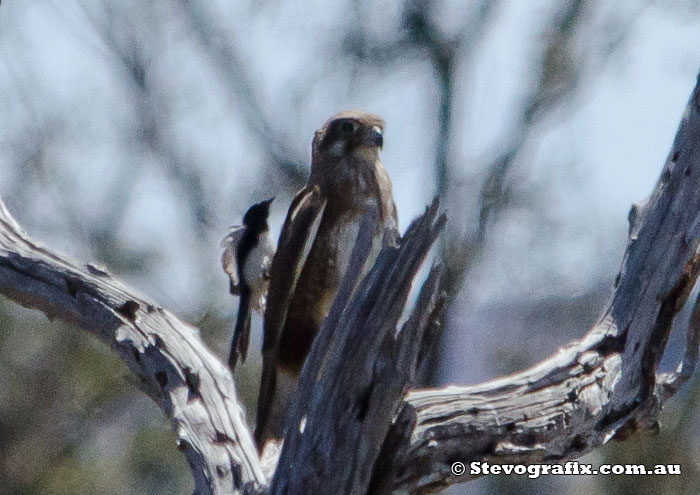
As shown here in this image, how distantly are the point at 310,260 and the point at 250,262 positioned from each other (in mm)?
326

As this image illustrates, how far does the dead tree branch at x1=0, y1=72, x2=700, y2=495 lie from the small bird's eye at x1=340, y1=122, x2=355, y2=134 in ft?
4.86

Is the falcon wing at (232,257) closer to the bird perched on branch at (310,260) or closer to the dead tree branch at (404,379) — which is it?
the bird perched on branch at (310,260)

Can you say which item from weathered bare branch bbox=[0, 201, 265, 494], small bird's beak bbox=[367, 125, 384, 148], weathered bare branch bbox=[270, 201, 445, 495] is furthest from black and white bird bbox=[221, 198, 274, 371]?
weathered bare branch bbox=[270, 201, 445, 495]

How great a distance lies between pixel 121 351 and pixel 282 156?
24.5 ft

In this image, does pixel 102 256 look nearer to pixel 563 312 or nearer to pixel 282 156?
pixel 282 156

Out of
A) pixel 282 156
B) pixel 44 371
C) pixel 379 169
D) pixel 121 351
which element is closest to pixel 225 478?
pixel 121 351

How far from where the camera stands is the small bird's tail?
4730 mm

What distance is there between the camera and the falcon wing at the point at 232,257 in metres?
4.88

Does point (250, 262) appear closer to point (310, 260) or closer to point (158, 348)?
point (310, 260)

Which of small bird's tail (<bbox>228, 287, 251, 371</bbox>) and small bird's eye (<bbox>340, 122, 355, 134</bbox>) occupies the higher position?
A: small bird's eye (<bbox>340, 122, 355, 134</bbox>)

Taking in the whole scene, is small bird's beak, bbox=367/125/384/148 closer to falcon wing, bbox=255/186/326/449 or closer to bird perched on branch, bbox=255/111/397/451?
bird perched on branch, bbox=255/111/397/451

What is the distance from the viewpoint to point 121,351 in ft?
12.0

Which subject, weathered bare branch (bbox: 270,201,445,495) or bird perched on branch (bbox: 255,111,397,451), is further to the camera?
bird perched on branch (bbox: 255,111,397,451)

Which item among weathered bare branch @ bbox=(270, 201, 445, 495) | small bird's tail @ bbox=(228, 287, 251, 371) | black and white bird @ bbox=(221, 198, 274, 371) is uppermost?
black and white bird @ bbox=(221, 198, 274, 371)
